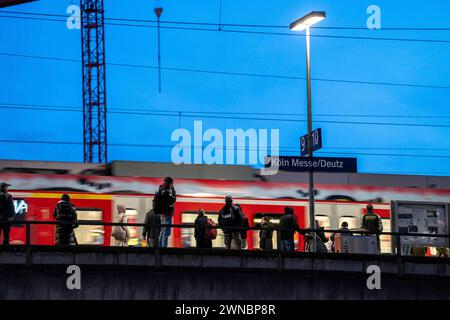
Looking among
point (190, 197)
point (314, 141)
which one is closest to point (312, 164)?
point (314, 141)

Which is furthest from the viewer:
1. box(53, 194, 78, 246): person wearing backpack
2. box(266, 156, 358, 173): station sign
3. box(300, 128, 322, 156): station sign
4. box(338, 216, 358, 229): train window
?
box(338, 216, 358, 229): train window

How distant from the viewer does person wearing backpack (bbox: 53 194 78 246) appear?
66.1 feet

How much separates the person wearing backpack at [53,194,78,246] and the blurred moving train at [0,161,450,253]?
16.4ft

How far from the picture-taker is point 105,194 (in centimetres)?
2880

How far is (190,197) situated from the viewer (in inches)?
1164

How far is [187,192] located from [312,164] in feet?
20.3

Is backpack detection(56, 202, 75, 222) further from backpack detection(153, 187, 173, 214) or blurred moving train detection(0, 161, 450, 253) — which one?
blurred moving train detection(0, 161, 450, 253)

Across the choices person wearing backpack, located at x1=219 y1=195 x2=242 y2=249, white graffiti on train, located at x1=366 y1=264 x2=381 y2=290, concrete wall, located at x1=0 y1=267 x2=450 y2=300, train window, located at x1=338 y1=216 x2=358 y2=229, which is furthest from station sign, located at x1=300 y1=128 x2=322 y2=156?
concrete wall, located at x1=0 y1=267 x2=450 y2=300

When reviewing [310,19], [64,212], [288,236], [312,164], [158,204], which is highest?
[310,19]

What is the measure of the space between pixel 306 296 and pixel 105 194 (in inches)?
420

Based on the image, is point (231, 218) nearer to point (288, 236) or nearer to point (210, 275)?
point (288, 236)

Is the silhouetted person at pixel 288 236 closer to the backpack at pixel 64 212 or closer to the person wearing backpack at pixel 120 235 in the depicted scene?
the person wearing backpack at pixel 120 235

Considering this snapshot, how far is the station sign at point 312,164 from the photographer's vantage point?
2425 centimetres
